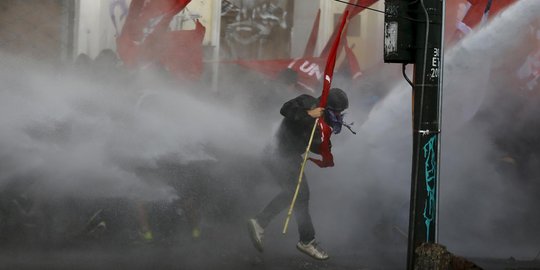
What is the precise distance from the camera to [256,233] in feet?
27.2

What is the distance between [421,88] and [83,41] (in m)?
4.77

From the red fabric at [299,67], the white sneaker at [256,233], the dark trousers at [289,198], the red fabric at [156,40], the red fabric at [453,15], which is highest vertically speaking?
the red fabric at [453,15]

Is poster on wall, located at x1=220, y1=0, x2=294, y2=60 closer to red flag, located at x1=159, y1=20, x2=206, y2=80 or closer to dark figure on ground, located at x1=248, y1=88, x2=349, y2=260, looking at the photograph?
red flag, located at x1=159, y1=20, x2=206, y2=80

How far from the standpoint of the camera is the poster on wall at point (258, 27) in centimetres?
964

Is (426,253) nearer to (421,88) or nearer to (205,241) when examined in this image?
(421,88)

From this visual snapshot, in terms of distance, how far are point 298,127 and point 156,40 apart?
2153 millimetres

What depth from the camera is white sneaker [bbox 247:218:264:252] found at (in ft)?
27.2

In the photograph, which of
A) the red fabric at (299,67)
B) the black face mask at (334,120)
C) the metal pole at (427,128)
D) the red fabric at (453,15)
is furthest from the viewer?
the red fabric at (453,15)

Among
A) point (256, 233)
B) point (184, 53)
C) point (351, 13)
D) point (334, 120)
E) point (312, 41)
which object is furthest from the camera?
point (312, 41)

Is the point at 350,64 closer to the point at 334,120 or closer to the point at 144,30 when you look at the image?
the point at 334,120

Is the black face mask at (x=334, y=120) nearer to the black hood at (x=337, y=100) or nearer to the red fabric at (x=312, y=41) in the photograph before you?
the black hood at (x=337, y=100)

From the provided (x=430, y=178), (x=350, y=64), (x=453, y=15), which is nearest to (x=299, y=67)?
(x=350, y=64)

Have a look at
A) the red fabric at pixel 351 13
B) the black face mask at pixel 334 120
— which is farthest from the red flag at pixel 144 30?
the black face mask at pixel 334 120

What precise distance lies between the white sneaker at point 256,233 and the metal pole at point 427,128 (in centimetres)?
257
